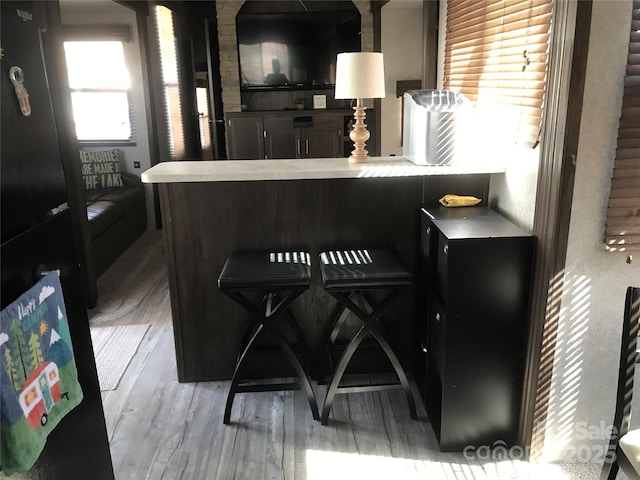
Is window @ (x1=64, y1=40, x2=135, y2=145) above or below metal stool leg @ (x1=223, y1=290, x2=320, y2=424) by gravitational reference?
above

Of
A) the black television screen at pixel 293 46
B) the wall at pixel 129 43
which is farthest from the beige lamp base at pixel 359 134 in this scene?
the wall at pixel 129 43

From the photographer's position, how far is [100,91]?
545 centimetres

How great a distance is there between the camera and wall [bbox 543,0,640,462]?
1609 millimetres

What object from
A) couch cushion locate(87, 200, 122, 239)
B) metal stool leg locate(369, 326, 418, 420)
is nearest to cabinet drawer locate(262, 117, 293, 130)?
couch cushion locate(87, 200, 122, 239)

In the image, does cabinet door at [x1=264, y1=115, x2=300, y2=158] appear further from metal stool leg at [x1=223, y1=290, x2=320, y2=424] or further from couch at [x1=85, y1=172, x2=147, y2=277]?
metal stool leg at [x1=223, y1=290, x2=320, y2=424]

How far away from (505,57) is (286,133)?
3.60 metres

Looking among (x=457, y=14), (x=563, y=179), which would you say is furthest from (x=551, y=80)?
(x=457, y=14)

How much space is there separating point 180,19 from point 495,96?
423cm

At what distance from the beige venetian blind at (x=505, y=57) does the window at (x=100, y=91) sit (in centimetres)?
385

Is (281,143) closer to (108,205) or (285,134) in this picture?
(285,134)

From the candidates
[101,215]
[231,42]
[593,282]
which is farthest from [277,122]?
[593,282]

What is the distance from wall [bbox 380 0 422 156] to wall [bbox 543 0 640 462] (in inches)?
152

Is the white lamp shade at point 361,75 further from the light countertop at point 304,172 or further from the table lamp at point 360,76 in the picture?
the light countertop at point 304,172

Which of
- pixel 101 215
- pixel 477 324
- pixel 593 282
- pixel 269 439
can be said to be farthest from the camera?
pixel 101 215
